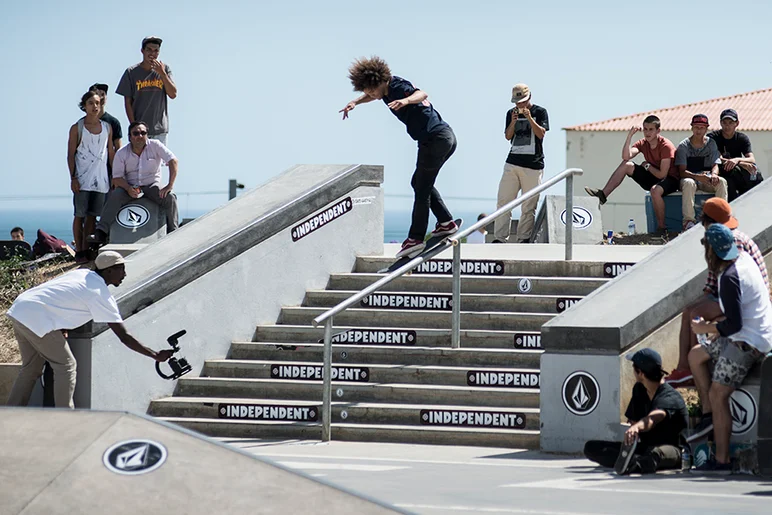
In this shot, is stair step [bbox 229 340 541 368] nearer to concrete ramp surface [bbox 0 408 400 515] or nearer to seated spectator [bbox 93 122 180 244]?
seated spectator [bbox 93 122 180 244]

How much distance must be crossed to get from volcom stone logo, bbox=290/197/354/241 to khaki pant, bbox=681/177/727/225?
3565 mm

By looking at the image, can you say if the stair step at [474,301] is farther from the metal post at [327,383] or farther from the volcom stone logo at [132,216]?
the volcom stone logo at [132,216]

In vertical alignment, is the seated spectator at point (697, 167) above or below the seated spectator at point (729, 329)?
above

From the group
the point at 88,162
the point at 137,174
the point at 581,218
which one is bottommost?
the point at 581,218

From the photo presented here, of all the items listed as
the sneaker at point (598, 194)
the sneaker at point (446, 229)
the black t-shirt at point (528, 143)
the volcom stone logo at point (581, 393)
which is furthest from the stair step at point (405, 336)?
the sneaker at point (598, 194)

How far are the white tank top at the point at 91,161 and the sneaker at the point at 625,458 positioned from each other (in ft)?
23.6

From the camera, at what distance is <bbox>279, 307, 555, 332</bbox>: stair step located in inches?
420

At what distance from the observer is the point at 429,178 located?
424 inches

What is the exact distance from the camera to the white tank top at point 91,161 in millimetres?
12750

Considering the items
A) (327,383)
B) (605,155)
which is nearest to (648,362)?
(327,383)

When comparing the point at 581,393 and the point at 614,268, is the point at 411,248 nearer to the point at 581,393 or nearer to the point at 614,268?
the point at 614,268

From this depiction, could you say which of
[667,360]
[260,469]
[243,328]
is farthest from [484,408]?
[260,469]

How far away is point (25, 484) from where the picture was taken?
16.7 feet

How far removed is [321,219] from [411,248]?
4.58 ft
